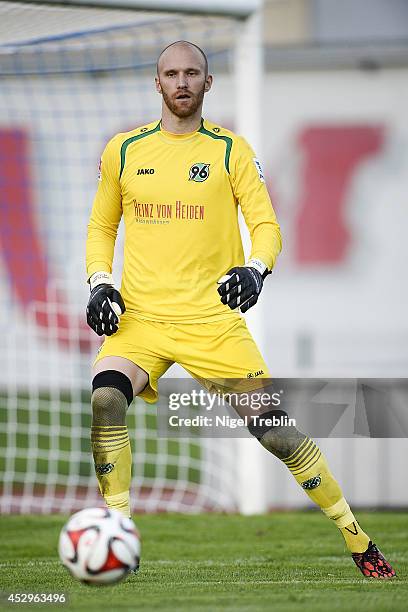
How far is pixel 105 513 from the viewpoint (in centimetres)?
473

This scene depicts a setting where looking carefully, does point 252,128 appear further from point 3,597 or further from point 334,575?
point 3,597

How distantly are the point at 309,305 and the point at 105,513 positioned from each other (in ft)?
43.0

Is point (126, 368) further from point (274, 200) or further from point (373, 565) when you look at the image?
point (274, 200)

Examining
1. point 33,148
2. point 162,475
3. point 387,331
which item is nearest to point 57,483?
point 162,475

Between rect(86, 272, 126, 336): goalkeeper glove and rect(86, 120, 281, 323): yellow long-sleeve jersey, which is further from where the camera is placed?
rect(86, 120, 281, 323): yellow long-sleeve jersey

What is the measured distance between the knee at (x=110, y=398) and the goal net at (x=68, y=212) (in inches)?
117

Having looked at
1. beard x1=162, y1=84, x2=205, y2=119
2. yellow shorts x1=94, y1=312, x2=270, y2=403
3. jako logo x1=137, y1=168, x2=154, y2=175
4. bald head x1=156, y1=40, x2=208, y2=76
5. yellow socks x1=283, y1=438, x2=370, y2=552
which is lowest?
yellow socks x1=283, y1=438, x2=370, y2=552

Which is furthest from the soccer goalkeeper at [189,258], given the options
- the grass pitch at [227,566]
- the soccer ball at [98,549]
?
the soccer ball at [98,549]

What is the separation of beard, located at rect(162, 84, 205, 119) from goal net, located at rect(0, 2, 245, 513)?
2095mm

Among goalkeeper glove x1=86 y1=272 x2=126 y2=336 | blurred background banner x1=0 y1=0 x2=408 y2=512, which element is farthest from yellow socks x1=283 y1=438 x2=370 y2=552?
blurred background banner x1=0 y1=0 x2=408 y2=512

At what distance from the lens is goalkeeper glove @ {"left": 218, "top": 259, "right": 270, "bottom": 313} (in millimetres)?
5219

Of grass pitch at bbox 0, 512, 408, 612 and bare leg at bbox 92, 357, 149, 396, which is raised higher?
bare leg at bbox 92, 357, 149, 396

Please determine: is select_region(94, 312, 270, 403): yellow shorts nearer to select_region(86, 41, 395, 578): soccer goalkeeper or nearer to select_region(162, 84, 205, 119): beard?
select_region(86, 41, 395, 578): soccer goalkeeper

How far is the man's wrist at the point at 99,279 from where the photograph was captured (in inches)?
222
